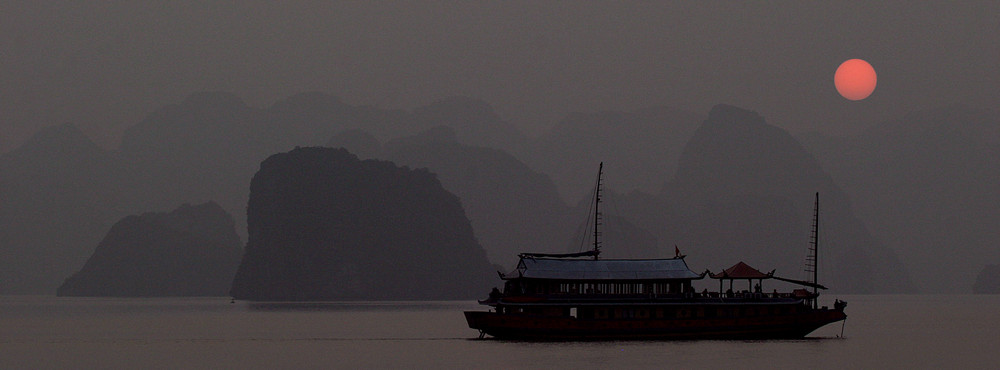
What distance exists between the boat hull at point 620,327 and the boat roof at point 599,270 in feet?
9.41

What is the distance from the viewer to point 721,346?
7712 centimetres

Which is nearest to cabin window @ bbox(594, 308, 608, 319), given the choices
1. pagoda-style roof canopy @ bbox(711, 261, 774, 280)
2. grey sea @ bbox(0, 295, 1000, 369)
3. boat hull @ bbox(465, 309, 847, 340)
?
boat hull @ bbox(465, 309, 847, 340)

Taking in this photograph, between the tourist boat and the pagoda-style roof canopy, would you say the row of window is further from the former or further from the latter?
the pagoda-style roof canopy

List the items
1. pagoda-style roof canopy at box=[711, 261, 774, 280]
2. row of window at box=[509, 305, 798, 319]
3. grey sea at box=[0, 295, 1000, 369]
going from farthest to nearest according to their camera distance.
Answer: pagoda-style roof canopy at box=[711, 261, 774, 280]
row of window at box=[509, 305, 798, 319]
grey sea at box=[0, 295, 1000, 369]

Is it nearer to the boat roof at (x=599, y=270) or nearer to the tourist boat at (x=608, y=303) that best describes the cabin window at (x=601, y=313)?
the tourist boat at (x=608, y=303)

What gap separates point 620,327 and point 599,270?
4.11 m

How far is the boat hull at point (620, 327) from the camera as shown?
258 feet

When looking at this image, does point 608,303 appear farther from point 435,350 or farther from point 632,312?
point 435,350

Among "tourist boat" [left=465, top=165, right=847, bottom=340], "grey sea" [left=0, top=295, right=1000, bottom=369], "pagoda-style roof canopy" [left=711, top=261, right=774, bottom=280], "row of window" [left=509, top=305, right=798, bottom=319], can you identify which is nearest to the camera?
"grey sea" [left=0, top=295, right=1000, bottom=369]

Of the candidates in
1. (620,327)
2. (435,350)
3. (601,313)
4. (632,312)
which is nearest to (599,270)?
(601,313)

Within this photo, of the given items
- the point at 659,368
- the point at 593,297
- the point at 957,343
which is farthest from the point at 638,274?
the point at 957,343

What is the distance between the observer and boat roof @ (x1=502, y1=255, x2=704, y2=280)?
→ 78.4 m

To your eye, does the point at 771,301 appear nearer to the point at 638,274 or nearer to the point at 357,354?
the point at 638,274

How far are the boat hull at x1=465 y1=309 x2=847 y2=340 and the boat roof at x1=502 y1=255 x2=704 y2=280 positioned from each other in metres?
2.87
